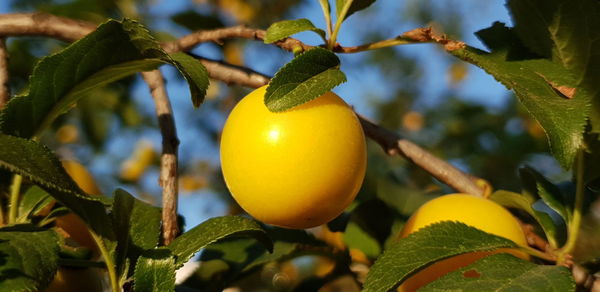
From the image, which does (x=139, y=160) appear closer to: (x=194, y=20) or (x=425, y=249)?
(x=194, y=20)

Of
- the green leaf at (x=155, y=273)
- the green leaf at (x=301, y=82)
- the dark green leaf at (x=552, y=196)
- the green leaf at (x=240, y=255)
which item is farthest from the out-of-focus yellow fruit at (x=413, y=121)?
the green leaf at (x=155, y=273)

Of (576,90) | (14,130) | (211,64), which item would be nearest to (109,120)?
(211,64)

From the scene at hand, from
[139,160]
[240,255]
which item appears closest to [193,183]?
[139,160]

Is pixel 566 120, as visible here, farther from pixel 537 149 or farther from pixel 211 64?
pixel 537 149

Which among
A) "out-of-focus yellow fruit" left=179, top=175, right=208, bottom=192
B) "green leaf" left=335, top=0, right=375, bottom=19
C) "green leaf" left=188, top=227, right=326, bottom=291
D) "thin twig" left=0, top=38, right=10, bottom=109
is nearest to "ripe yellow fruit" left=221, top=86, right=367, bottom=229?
"green leaf" left=335, top=0, right=375, bottom=19

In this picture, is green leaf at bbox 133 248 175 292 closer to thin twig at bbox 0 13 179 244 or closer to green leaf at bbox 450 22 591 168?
thin twig at bbox 0 13 179 244

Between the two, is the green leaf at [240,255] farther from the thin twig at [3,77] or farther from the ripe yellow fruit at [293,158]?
the thin twig at [3,77]
